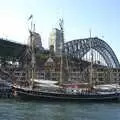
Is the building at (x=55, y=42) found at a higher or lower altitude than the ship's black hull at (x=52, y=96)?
higher

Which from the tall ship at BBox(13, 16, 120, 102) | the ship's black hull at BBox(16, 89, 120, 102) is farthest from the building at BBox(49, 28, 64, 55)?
the ship's black hull at BBox(16, 89, 120, 102)

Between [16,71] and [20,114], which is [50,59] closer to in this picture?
[16,71]

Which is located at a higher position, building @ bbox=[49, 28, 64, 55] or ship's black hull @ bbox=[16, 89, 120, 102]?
building @ bbox=[49, 28, 64, 55]

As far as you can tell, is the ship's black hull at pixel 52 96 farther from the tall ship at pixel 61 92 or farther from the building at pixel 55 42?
the building at pixel 55 42

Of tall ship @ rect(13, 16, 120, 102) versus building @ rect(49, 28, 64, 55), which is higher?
building @ rect(49, 28, 64, 55)

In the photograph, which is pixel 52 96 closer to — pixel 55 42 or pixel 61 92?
pixel 61 92

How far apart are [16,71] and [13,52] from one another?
20.6 ft

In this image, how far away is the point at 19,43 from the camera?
13600 cm

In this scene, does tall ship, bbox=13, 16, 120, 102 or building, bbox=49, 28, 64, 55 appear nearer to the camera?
tall ship, bbox=13, 16, 120, 102

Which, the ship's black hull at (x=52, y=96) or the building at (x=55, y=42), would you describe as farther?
the building at (x=55, y=42)

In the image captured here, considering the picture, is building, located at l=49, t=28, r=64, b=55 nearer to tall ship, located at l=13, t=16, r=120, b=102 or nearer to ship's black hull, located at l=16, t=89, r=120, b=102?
tall ship, located at l=13, t=16, r=120, b=102

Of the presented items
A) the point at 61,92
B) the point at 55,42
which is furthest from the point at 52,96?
the point at 55,42

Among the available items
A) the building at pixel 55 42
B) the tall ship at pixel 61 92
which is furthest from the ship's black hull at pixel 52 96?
the building at pixel 55 42

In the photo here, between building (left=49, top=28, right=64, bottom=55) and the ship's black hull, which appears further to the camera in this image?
building (left=49, top=28, right=64, bottom=55)
